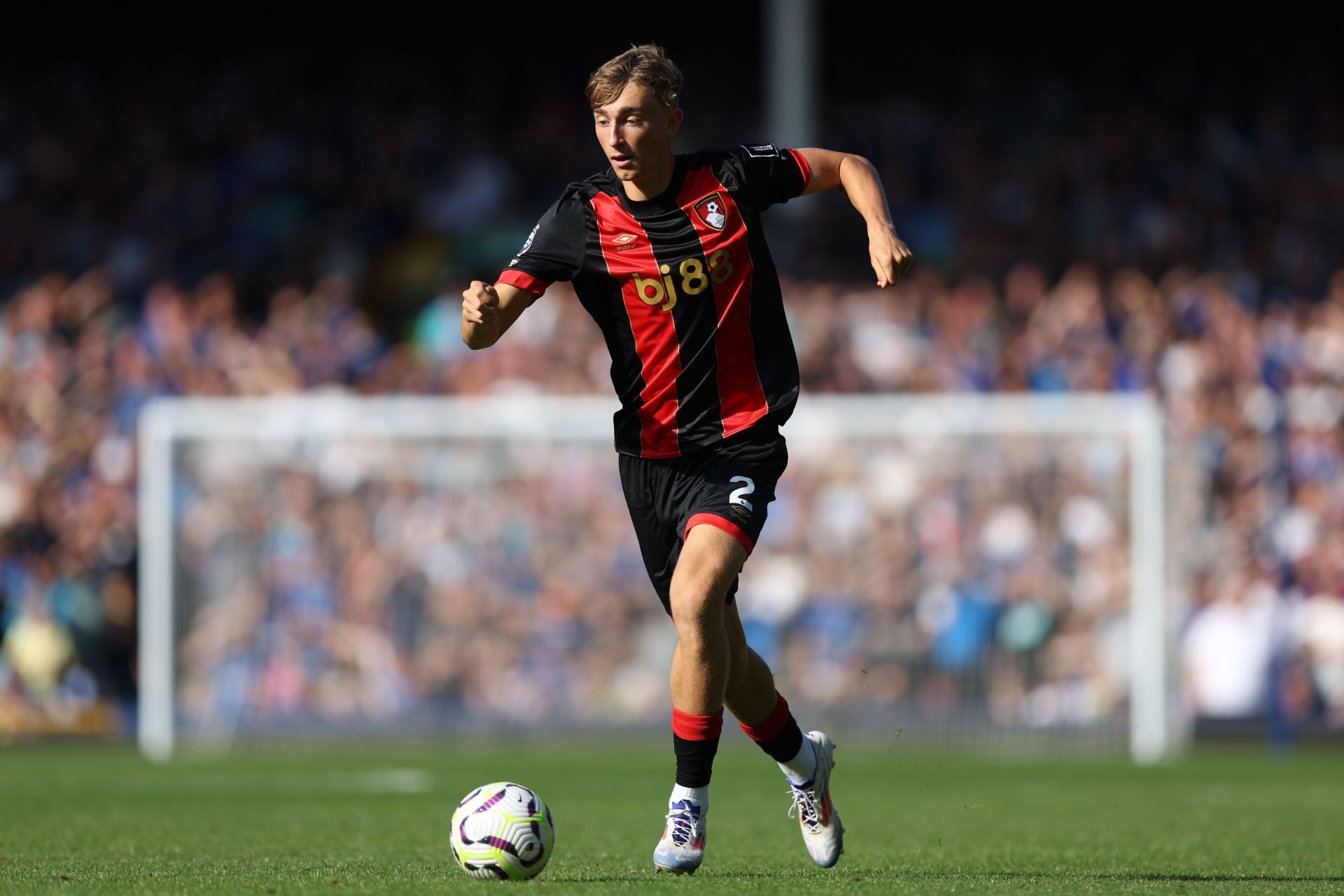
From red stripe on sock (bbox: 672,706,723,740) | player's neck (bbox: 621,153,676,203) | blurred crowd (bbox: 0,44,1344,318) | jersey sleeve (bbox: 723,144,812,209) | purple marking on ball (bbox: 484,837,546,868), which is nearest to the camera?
purple marking on ball (bbox: 484,837,546,868)

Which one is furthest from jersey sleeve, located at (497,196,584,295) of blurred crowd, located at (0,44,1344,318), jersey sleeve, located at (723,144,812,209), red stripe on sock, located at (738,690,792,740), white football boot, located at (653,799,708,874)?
blurred crowd, located at (0,44,1344,318)

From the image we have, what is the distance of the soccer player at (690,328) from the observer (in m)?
6.01

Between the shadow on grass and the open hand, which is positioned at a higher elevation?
the open hand

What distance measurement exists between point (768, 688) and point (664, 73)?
6.51ft

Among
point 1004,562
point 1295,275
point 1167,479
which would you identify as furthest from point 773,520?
point 1295,275

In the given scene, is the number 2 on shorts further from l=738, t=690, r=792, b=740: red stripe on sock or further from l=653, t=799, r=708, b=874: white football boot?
l=653, t=799, r=708, b=874: white football boot

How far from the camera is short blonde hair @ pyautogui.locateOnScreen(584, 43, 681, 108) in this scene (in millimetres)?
5969

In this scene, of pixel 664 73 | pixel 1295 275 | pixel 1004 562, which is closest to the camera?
pixel 664 73

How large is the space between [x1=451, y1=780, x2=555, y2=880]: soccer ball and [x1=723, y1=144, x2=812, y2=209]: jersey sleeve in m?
2.06

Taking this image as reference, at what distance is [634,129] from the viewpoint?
599cm

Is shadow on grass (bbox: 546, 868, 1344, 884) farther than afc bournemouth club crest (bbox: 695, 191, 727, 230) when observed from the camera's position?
No

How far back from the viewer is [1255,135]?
20.2 meters

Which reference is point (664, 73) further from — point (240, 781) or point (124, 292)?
point (124, 292)

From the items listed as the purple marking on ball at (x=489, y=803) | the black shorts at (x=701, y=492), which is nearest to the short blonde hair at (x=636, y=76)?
the black shorts at (x=701, y=492)
